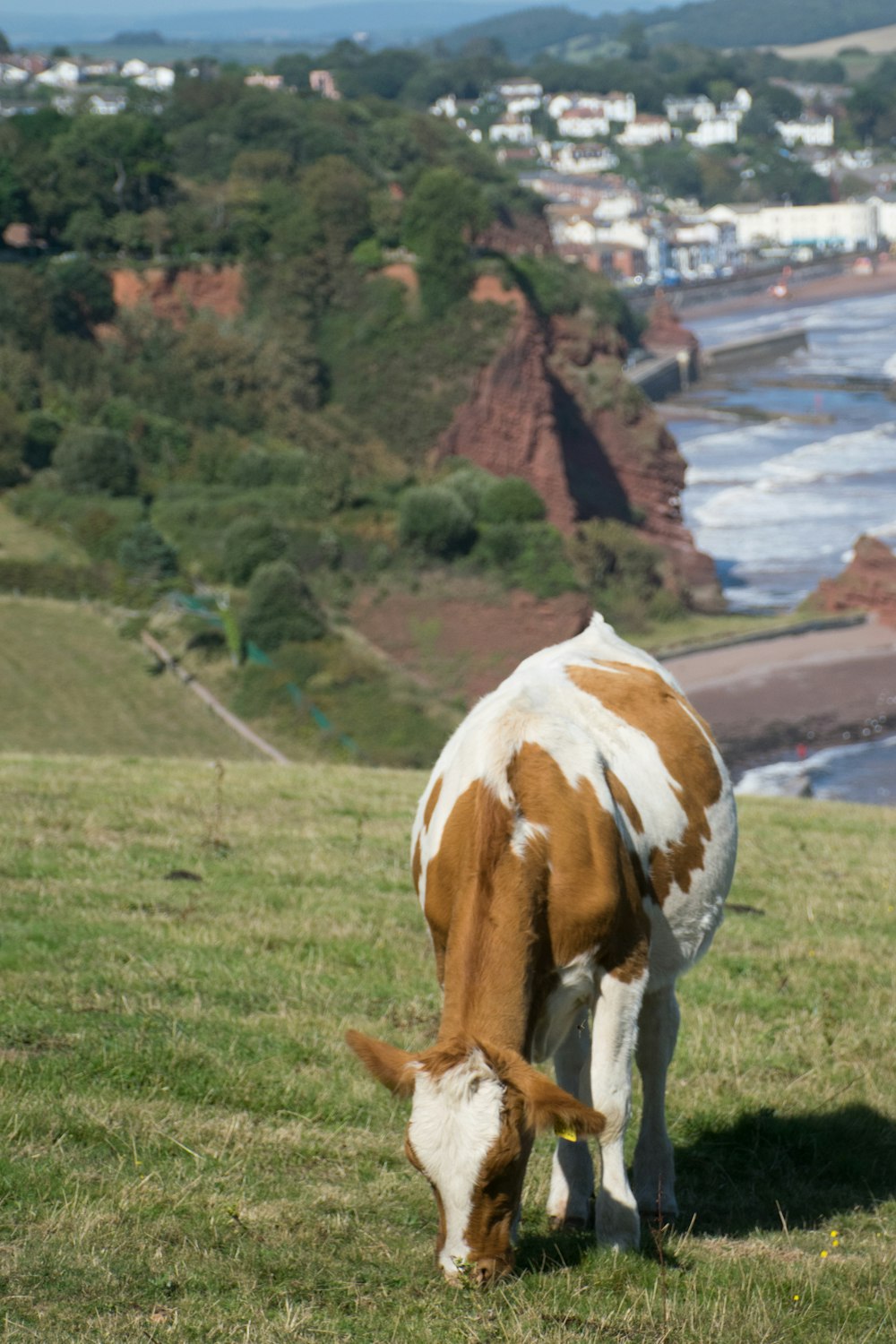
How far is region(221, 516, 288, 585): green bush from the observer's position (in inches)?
→ 2542

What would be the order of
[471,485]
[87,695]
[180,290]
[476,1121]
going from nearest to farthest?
[476,1121] → [87,695] → [471,485] → [180,290]

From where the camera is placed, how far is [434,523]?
7344 cm

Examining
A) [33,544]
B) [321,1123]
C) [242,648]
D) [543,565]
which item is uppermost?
[321,1123]

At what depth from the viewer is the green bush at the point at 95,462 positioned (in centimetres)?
7062

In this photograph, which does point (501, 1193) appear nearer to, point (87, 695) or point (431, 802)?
point (431, 802)

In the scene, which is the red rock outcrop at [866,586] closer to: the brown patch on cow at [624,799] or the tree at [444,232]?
the tree at [444,232]

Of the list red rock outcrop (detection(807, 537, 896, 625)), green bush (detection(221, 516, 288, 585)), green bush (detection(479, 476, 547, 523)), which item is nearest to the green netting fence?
→ green bush (detection(221, 516, 288, 585))

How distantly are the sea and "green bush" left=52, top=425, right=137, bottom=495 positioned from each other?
29.5m

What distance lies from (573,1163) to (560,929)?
1.40m

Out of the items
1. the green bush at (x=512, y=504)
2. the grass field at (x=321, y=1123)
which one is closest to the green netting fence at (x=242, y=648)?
the green bush at (x=512, y=504)

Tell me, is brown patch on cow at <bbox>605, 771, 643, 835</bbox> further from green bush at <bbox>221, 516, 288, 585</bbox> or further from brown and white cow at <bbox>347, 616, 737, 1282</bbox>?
green bush at <bbox>221, 516, 288, 585</bbox>

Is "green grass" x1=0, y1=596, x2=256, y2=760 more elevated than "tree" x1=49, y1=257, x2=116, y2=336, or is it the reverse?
"tree" x1=49, y1=257, x2=116, y2=336

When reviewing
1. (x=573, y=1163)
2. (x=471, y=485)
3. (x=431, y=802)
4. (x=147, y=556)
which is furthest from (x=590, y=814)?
(x=471, y=485)

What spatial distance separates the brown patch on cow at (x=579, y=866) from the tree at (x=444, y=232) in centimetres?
8627
